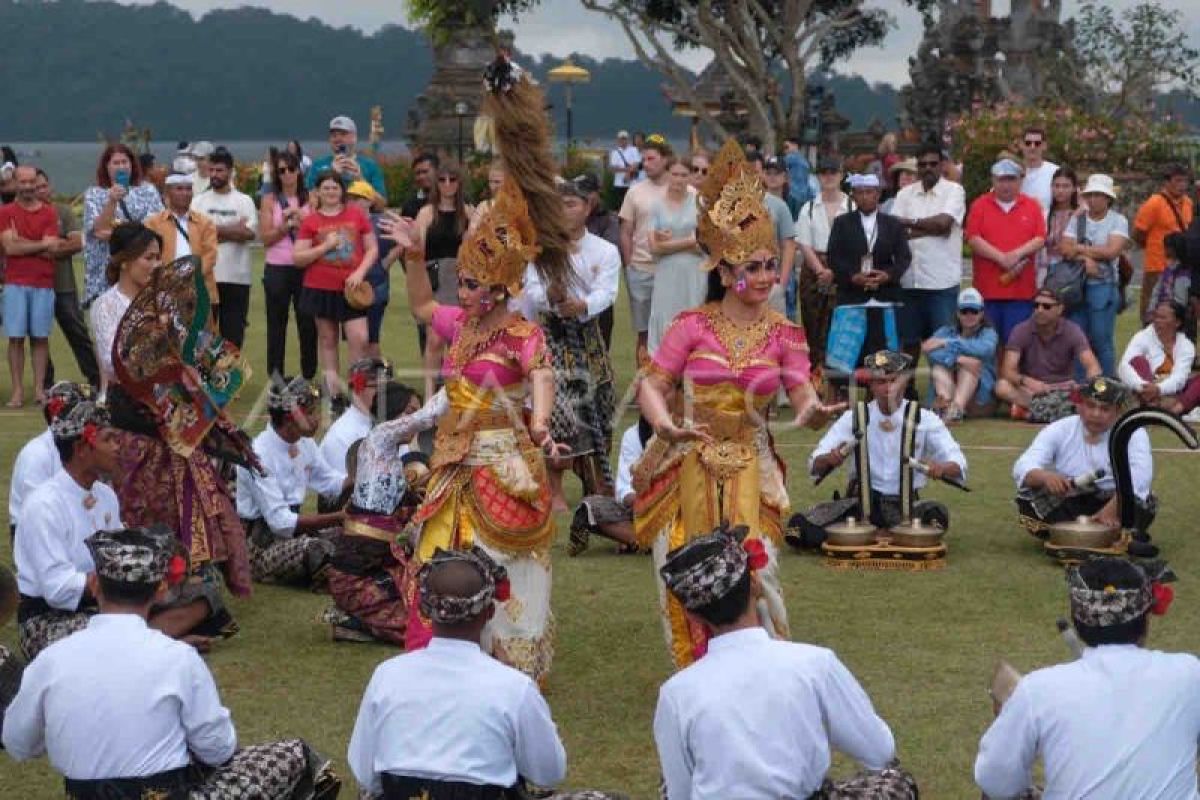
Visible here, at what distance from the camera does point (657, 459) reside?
7.36 m

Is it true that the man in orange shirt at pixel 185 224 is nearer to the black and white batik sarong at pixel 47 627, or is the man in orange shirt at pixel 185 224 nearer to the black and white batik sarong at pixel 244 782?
the black and white batik sarong at pixel 47 627

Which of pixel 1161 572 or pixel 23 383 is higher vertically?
pixel 1161 572

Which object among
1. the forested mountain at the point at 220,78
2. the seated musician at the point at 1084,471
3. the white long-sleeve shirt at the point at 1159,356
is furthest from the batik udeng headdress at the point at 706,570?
the forested mountain at the point at 220,78

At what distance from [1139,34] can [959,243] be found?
27.7 meters

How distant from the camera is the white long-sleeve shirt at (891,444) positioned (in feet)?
32.0

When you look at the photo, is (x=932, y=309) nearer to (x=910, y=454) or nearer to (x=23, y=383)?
(x=910, y=454)

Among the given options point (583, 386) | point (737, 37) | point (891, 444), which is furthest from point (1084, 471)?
point (737, 37)

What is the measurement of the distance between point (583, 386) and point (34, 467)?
3.70m

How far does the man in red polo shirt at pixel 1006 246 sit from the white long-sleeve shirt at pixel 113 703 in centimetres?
947

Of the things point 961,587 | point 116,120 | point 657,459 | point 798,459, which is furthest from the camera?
point 116,120

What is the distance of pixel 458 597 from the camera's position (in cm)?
522

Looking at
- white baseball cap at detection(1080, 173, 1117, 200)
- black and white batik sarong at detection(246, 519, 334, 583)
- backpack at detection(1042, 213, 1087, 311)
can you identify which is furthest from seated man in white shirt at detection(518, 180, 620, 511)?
white baseball cap at detection(1080, 173, 1117, 200)

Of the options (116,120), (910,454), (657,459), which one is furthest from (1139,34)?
(116,120)

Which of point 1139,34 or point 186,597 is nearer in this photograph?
point 186,597
